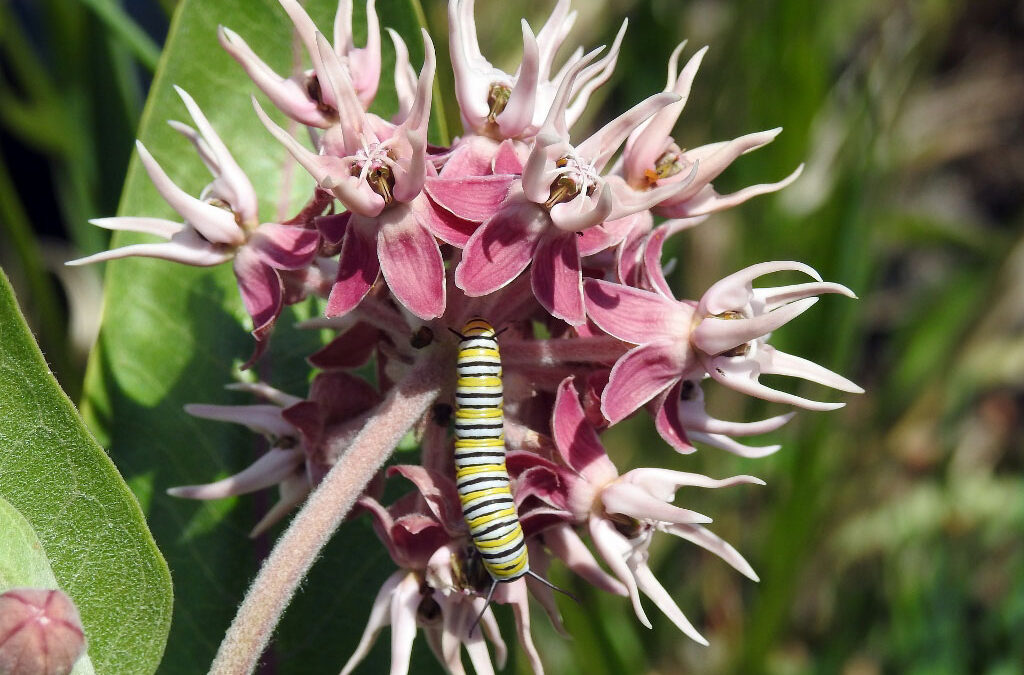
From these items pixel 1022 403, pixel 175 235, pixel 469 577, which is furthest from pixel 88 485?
pixel 1022 403

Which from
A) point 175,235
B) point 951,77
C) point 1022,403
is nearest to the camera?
point 175,235

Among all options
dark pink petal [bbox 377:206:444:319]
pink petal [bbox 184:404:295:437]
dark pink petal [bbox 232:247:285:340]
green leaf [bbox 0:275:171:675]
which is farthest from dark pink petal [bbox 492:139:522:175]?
green leaf [bbox 0:275:171:675]

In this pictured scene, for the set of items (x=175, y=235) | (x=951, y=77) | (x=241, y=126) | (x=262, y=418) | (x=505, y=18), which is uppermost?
(x=951, y=77)

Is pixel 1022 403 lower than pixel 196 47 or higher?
lower

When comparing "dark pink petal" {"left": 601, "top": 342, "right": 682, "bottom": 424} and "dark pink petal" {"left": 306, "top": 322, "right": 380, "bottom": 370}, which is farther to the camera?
"dark pink petal" {"left": 306, "top": 322, "right": 380, "bottom": 370}

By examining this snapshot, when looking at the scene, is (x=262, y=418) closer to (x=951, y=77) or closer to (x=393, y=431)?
(x=393, y=431)

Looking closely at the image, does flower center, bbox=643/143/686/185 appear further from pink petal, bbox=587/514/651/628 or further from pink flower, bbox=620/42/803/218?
pink petal, bbox=587/514/651/628

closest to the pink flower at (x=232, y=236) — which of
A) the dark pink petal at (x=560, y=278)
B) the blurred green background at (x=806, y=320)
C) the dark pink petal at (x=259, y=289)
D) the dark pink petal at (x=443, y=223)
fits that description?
the dark pink petal at (x=259, y=289)

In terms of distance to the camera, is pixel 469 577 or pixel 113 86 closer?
pixel 469 577
